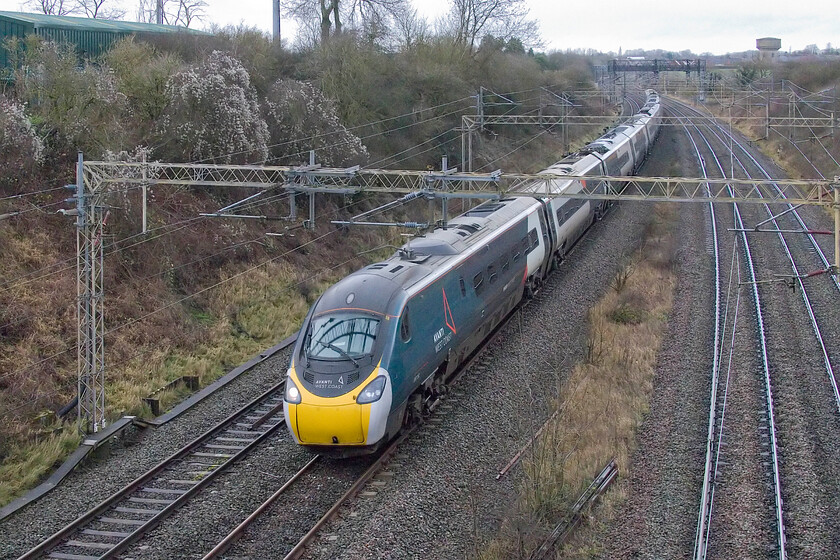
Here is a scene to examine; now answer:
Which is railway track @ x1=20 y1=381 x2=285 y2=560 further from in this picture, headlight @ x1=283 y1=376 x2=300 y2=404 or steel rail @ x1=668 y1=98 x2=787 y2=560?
steel rail @ x1=668 y1=98 x2=787 y2=560

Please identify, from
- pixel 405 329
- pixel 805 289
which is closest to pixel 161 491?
pixel 405 329

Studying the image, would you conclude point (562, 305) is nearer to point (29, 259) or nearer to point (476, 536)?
point (476, 536)

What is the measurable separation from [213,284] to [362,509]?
13.7 meters

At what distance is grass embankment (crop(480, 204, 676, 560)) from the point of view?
12.1 m

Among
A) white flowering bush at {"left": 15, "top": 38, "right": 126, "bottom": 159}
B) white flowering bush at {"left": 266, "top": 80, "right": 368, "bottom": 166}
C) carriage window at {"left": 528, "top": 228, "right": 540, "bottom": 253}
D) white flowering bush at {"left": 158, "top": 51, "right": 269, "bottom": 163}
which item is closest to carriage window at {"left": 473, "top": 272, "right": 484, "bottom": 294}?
carriage window at {"left": 528, "top": 228, "right": 540, "bottom": 253}

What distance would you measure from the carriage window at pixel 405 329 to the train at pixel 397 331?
17mm

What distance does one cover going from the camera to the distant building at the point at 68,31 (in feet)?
103

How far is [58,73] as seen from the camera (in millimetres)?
25359

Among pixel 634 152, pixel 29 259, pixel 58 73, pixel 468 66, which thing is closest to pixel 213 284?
pixel 29 259

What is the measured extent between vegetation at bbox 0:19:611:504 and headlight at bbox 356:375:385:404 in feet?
19.0

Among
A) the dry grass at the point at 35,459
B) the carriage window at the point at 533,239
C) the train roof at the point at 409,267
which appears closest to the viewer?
the dry grass at the point at 35,459

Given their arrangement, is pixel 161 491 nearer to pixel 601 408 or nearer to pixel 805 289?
pixel 601 408

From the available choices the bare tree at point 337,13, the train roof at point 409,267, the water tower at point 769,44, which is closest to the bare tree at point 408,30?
the bare tree at point 337,13

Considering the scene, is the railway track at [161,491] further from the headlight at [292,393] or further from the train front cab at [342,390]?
the train front cab at [342,390]
